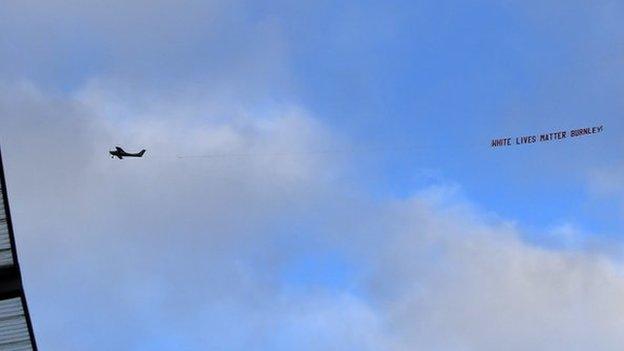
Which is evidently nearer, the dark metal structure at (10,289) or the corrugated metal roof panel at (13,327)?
the dark metal structure at (10,289)

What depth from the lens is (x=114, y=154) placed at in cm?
8162

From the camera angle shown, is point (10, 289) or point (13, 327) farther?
point (13, 327)

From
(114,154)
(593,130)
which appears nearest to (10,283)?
(114,154)

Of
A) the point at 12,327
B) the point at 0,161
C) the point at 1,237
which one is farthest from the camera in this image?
the point at 12,327

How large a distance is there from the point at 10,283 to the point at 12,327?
3.54 meters

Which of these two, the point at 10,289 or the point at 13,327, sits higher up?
the point at 10,289

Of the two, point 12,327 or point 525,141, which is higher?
point 525,141

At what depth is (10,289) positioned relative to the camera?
3888 cm

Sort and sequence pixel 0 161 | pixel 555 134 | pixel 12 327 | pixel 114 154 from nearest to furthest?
pixel 0 161, pixel 12 327, pixel 555 134, pixel 114 154

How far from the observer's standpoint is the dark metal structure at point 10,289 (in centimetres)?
3744

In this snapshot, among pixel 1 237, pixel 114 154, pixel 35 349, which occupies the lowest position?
pixel 35 349

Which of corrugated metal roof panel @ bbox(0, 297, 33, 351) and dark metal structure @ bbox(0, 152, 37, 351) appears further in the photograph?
corrugated metal roof panel @ bbox(0, 297, 33, 351)

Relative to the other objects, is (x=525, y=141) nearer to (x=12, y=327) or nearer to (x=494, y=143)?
(x=494, y=143)

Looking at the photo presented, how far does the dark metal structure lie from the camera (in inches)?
1474
